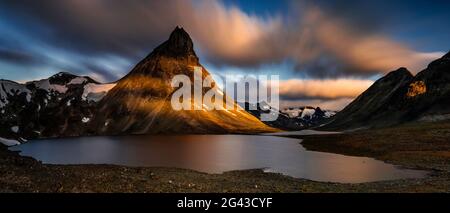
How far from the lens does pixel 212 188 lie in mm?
36438
